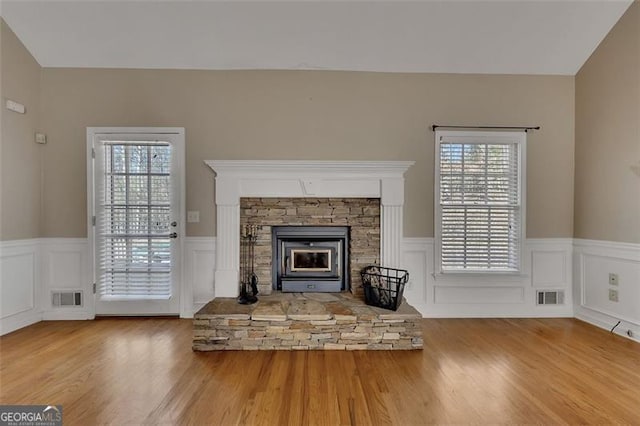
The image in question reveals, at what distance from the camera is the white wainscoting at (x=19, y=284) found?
122 inches

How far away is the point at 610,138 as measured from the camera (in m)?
3.21

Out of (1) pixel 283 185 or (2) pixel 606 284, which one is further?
(1) pixel 283 185

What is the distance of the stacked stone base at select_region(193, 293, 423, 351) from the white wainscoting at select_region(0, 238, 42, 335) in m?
2.03

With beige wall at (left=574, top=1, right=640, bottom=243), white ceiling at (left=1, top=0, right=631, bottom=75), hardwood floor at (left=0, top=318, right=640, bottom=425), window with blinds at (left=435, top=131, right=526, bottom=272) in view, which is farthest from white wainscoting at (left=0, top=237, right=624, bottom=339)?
white ceiling at (left=1, top=0, right=631, bottom=75)

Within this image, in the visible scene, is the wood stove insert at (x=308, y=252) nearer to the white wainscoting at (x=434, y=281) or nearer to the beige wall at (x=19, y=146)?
the white wainscoting at (x=434, y=281)

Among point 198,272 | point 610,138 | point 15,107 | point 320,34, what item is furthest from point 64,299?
point 610,138

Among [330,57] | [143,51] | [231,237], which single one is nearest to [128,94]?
[143,51]

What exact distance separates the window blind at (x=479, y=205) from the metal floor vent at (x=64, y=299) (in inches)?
160

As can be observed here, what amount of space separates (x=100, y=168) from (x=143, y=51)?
1.34 meters

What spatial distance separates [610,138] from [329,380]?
359 centimetres

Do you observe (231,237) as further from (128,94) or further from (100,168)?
(128,94)

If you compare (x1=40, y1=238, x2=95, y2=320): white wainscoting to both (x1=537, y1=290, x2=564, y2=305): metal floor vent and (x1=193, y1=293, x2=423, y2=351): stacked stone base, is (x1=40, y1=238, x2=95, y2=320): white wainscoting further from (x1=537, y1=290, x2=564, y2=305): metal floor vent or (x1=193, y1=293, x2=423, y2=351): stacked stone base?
(x1=537, y1=290, x2=564, y2=305): metal floor vent

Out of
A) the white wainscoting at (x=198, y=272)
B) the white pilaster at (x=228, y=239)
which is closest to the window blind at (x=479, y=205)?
→ the white pilaster at (x=228, y=239)

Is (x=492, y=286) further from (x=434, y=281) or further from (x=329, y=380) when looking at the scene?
(x=329, y=380)
